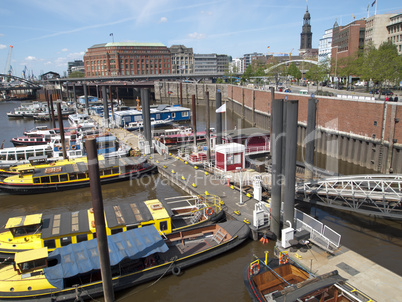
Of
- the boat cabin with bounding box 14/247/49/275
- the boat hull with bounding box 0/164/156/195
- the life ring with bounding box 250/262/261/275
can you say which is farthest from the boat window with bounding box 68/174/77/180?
the life ring with bounding box 250/262/261/275

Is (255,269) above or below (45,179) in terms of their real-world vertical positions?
below

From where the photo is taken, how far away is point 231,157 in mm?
29016

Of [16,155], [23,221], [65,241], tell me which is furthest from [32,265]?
[16,155]

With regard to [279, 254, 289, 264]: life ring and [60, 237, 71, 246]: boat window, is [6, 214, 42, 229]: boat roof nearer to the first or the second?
[60, 237, 71, 246]: boat window

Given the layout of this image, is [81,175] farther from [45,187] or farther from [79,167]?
[45,187]

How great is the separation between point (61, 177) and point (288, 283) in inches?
963

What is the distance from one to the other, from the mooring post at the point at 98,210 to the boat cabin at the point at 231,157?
1721 cm

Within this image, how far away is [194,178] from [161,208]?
33.2ft

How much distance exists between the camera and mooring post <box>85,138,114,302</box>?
12.2 m

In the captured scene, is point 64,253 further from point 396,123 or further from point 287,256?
point 396,123

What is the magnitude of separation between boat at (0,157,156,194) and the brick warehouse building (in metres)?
156

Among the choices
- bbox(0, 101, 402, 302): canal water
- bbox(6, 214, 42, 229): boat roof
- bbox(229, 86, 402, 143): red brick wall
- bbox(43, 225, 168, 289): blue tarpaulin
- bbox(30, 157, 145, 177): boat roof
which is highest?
bbox(229, 86, 402, 143): red brick wall

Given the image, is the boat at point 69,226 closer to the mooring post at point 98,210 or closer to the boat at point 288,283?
the mooring post at point 98,210

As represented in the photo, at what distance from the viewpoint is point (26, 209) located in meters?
27.5
